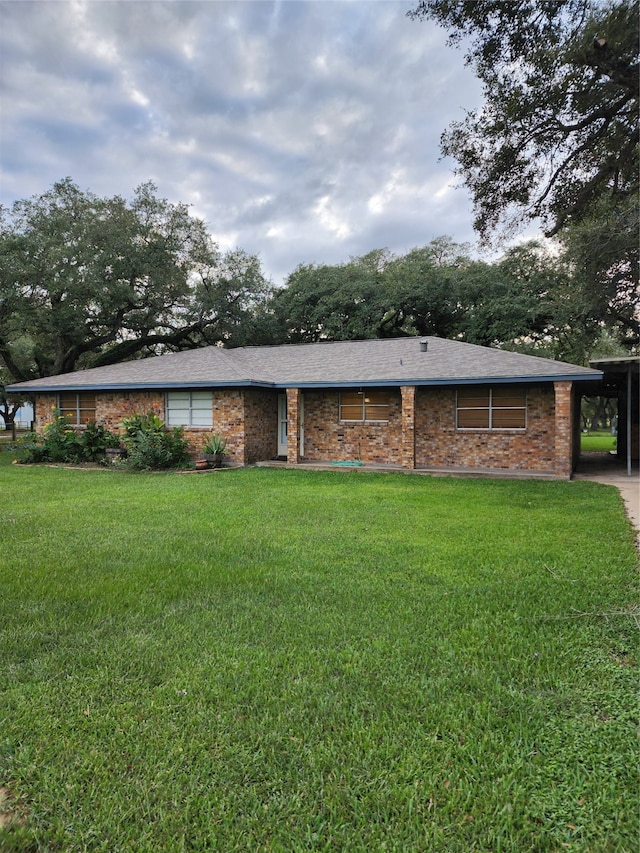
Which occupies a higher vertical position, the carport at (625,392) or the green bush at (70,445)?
the carport at (625,392)

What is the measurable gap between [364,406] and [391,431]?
1057 millimetres

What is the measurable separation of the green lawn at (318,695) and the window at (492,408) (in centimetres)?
692

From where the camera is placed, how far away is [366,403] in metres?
13.6

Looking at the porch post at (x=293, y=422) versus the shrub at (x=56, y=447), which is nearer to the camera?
the porch post at (x=293, y=422)

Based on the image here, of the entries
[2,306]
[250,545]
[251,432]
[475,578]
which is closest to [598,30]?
[475,578]

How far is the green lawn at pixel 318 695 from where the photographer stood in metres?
1.85

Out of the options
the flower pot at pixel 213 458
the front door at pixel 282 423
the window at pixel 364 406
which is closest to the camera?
the flower pot at pixel 213 458

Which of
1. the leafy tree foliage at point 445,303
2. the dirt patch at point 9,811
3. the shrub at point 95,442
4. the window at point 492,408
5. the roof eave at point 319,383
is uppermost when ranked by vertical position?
the leafy tree foliage at point 445,303

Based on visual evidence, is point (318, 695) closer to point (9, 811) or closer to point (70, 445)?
point (9, 811)

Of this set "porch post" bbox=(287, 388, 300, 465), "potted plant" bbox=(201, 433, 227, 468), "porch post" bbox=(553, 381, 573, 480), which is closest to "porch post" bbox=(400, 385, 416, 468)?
"porch post" bbox=(287, 388, 300, 465)

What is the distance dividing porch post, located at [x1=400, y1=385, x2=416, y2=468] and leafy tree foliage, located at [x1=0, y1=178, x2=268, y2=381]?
13106mm

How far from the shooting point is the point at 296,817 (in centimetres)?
185

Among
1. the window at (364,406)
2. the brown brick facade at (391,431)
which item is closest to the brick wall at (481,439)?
the brown brick facade at (391,431)

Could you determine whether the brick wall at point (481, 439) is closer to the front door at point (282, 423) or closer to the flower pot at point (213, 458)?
the front door at point (282, 423)
